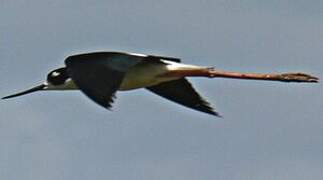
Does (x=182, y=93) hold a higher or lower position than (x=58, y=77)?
lower

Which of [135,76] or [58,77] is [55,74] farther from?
[135,76]

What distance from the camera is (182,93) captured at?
22344 millimetres

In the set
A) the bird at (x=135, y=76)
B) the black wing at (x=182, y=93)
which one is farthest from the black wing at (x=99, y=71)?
the black wing at (x=182, y=93)

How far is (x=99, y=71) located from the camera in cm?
2038

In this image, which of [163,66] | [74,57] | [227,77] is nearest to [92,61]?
[74,57]

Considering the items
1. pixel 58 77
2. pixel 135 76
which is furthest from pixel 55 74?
pixel 135 76

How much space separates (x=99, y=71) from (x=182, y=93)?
2.27 m

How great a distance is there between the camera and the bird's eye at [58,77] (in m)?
22.3

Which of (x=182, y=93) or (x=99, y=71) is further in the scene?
(x=182, y=93)

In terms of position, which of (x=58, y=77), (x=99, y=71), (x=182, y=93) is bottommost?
(x=182, y=93)

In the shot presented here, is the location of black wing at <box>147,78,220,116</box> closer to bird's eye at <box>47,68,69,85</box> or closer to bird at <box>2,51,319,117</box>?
bird at <box>2,51,319,117</box>

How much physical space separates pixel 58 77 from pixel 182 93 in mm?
1777

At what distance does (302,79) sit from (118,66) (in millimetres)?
3535

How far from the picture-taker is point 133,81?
70.5 feet
